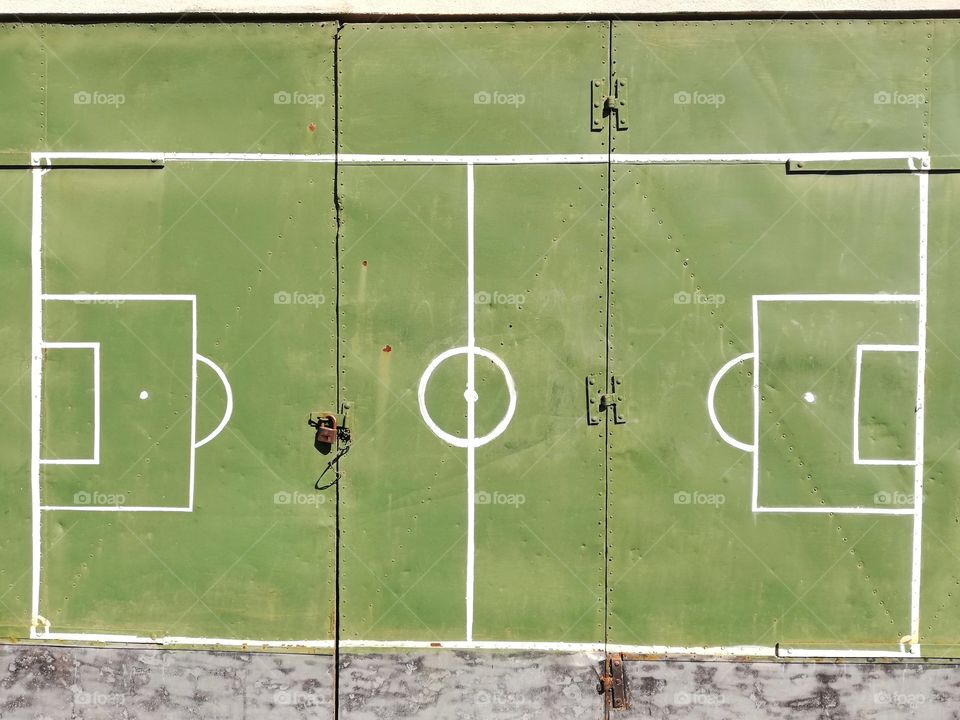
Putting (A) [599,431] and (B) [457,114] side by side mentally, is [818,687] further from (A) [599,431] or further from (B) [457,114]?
(B) [457,114]

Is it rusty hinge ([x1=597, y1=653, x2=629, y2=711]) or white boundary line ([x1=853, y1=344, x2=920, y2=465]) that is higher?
white boundary line ([x1=853, y1=344, x2=920, y2=465])

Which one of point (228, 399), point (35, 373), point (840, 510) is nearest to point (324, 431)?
point (228, 399)

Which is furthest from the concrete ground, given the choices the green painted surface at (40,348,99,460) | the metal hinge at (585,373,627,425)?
the metal hinge at (585,373,627,425)

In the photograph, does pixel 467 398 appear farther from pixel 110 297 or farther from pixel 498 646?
pixel 110 297

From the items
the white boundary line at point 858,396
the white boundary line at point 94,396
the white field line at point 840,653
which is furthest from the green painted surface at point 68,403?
the white boundary line at point 858,396

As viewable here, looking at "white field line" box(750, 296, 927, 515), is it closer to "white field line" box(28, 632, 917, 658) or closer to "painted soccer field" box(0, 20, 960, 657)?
"painted soccer field" box(0, 20, 960, 657)

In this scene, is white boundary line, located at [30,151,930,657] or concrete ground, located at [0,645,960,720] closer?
white boundary line, located at [30,151,930,657]
